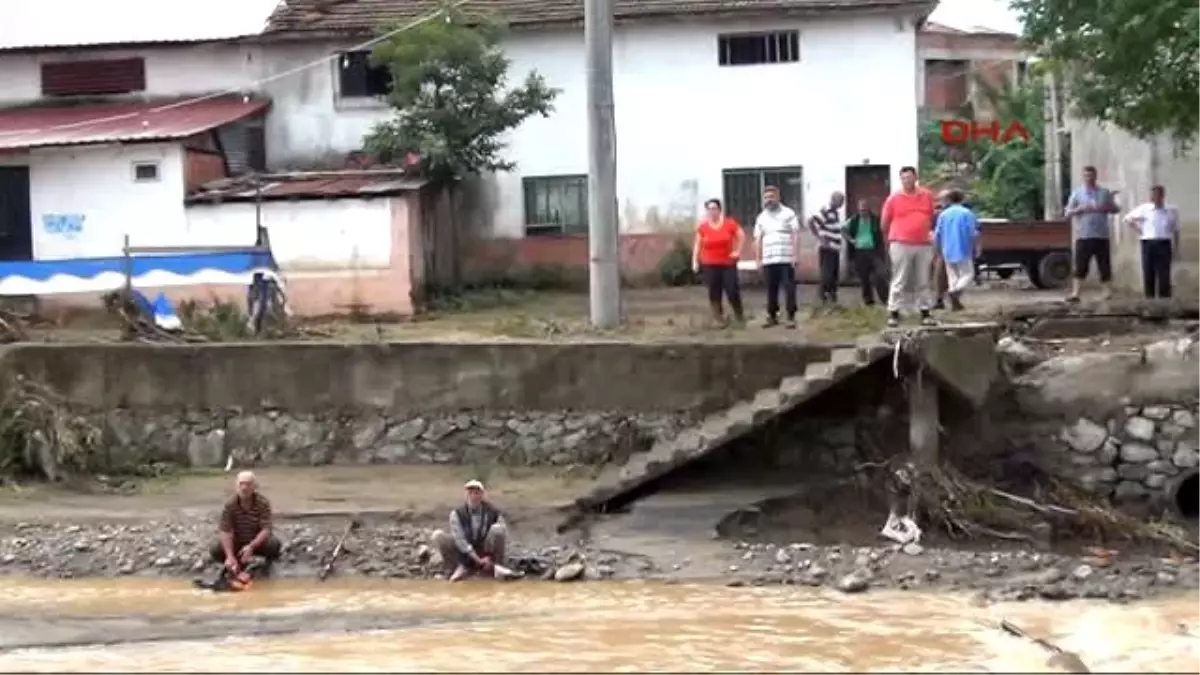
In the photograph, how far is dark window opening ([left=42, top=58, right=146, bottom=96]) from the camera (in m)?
30.7

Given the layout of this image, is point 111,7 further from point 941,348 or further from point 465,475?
point 941,348

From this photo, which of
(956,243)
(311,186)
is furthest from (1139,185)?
(311,186)

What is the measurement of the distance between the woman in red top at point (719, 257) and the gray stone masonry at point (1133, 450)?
4763 mm

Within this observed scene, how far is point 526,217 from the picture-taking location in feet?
101

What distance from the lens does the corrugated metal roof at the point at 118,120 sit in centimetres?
2822

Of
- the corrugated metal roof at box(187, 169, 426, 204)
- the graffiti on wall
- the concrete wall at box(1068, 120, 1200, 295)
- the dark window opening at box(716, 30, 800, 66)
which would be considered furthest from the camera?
the dark window opening at box(716, 30, 800, 66)

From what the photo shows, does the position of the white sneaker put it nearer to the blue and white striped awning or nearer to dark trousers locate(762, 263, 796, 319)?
dark trousers locate(762, 263, 796, 319)

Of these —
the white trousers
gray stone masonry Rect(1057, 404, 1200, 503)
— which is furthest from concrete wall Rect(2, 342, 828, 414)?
gray stone masonry Rect(1057, 404, 1200, 503)

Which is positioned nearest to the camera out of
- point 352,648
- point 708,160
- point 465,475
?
point 352,648

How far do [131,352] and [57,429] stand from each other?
1.39 m

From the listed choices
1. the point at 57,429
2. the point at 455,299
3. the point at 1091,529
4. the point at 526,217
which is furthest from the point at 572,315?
the point at 1091,529

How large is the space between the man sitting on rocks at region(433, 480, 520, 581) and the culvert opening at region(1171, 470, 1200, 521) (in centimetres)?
674

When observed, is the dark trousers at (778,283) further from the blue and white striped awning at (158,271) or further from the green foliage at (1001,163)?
the green foliage at (1001,163)

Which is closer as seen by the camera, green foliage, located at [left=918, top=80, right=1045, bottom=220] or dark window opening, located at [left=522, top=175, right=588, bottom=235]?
dark window opening, located at [left=522, top=175, right=588, bottom=235]
